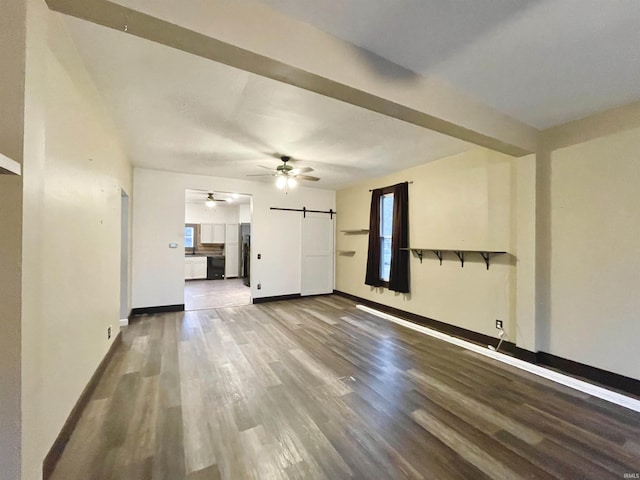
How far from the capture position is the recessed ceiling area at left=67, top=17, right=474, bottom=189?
74.2 inches

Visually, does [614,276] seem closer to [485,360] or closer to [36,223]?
[485,360]

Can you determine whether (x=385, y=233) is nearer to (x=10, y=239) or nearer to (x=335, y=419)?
(x=335, y=419)

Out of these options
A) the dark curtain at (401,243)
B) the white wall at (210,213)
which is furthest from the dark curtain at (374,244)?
the white wall at (210,213)

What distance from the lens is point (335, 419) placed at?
6.68 ft

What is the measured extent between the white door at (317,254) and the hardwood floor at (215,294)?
1498 mm

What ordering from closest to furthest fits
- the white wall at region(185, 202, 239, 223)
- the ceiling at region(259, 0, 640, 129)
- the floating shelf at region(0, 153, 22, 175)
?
1. the floating shelf at region(0, 153, 22, 175)
2. the ceiling at region(259, 0, 640, 129)
3. the white wall at region(185, 202, 239, 223)

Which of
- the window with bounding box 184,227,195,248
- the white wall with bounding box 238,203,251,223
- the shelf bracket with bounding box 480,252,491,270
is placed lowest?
the shelf bracket with bounding box 480,252,491,270

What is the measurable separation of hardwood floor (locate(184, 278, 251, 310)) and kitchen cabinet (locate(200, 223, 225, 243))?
1.52 metres

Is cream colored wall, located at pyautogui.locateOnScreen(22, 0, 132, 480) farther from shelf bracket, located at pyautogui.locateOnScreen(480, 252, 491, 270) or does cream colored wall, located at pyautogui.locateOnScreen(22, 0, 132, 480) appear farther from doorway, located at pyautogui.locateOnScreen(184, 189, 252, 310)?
doorway, located at pyautogui.locateOnScreen(184, 189, 252, 310)

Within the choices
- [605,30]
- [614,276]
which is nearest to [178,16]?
[605,30]

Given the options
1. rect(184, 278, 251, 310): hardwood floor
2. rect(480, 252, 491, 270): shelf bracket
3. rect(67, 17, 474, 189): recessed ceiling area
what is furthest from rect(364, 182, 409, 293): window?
rect(184, 278, 251, 310): hardwood floor

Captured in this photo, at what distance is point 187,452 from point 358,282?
4.63m

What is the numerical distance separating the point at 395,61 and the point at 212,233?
8.80 m

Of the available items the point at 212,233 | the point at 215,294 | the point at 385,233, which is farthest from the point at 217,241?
the point at 385,233
